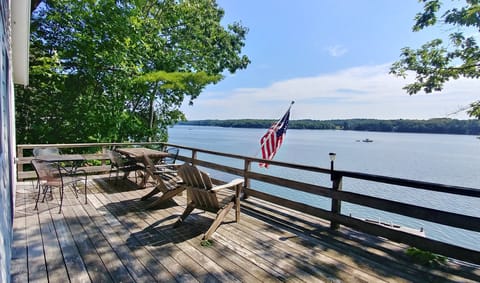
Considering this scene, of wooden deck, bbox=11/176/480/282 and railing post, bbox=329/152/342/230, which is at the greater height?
railing post, bbox=329/152/342/230

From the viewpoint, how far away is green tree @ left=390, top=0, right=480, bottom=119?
17.0 feet

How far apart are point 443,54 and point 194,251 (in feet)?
24.0

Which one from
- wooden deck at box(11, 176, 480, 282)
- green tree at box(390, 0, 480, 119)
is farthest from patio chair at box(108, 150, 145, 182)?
green tree at box(390, 0, 480, 119)

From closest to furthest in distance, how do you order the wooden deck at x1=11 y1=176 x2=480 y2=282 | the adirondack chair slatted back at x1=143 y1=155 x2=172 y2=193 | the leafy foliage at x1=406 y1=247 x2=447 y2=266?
the wooden deck at x1=11 y1=176 x2=480 y2=282, the leafy foliage at x1=406 y1=247 x2=447 y2=266, the adirondack chair slatted back at x1=143 y1=155 x2=172 y2=193

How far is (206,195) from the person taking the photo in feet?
10.2

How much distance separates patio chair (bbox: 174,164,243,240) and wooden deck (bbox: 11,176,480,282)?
209mm

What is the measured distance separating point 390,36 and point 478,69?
9.13 feet

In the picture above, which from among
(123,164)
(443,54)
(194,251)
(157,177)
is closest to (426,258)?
(194,251)

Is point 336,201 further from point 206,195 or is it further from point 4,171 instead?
point 4,171

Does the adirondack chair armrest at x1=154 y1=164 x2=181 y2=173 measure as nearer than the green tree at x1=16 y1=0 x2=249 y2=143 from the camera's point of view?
Yes

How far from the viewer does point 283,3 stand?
9.27 m

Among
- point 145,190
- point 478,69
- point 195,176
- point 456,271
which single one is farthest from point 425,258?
point 478,69

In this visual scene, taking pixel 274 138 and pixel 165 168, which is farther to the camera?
pixel 274 138

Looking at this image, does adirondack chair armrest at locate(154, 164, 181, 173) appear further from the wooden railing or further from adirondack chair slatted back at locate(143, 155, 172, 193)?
the wooden railing
